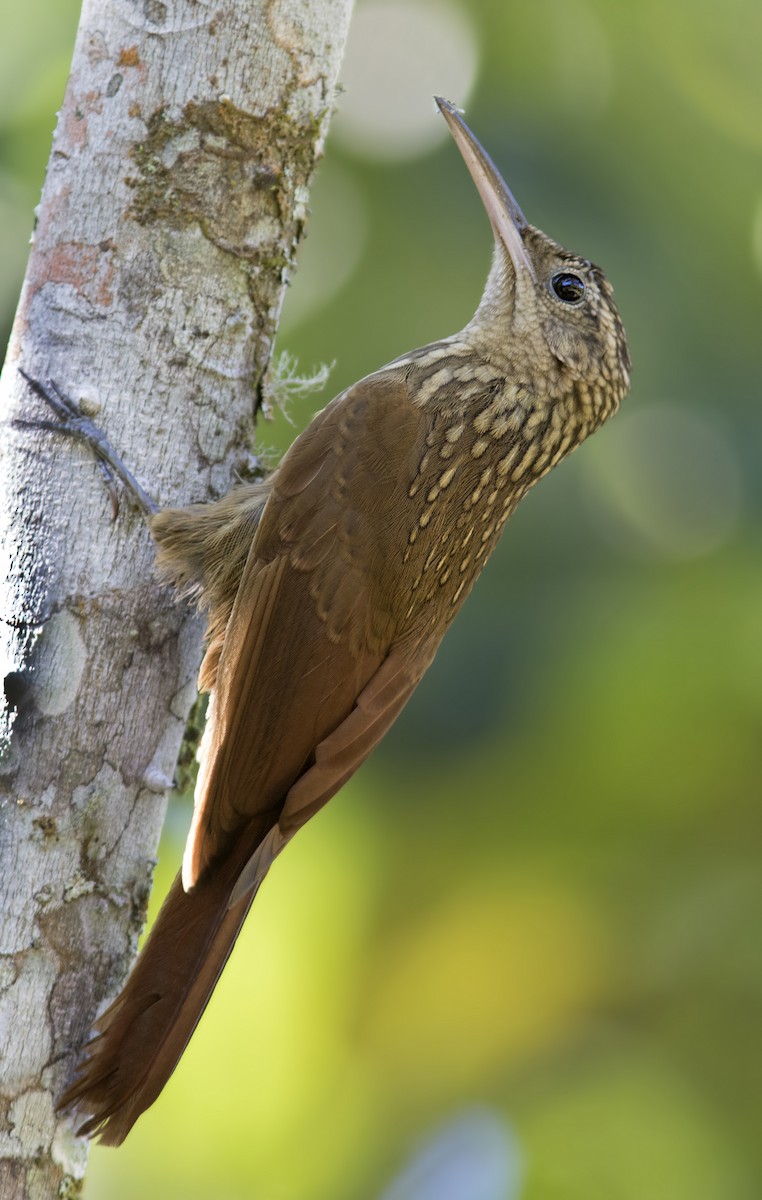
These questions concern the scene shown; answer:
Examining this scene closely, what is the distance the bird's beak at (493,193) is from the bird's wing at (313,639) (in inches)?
19.1

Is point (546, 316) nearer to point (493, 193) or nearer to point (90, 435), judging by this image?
point (493, 193)

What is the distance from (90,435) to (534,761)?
10.6 feet

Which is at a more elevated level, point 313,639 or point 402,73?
point 402,73

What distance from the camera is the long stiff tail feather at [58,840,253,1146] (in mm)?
1950

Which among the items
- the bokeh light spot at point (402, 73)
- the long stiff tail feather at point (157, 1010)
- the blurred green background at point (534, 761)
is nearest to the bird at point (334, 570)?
the long stiff tail feather at point (157, 1010)

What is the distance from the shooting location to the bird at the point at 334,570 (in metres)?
2.12

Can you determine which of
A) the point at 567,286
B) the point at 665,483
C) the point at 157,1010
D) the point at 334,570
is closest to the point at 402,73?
the point at 665,483

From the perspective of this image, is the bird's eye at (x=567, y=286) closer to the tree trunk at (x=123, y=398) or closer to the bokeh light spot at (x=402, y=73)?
the tree trunk at (x=123, y=398)

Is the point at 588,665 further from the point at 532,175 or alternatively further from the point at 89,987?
the point at 89,987

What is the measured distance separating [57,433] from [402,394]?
0.72m

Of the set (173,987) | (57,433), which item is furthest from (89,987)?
(57,433)

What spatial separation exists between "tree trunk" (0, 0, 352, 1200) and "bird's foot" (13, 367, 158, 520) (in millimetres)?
21

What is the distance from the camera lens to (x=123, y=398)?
86.8 inches

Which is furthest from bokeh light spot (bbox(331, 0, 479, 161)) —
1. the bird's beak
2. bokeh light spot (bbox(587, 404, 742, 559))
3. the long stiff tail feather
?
the long stiff tail feather
